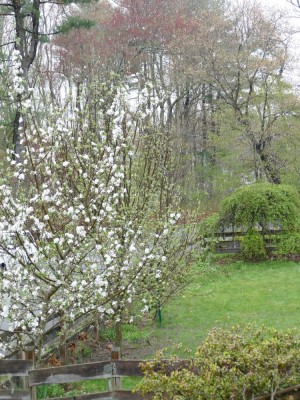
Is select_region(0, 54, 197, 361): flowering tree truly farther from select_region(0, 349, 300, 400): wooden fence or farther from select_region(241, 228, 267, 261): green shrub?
select_region(241, 228, 267, 261): green shrub

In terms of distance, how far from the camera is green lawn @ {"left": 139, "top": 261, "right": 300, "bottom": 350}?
30.0ft

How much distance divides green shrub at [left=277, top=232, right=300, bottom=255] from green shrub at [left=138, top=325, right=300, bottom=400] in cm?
1058

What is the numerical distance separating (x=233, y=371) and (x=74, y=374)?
1.96 metres

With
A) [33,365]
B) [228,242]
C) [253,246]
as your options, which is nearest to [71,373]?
[33,365]

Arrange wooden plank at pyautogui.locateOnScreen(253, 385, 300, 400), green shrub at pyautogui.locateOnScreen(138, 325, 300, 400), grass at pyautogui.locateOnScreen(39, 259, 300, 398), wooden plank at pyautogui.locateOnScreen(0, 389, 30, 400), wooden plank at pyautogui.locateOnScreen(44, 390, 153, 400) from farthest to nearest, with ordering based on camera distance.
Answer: grass at pyautogui.locateOnScreen(39, 259, 300, 398)
wooden plank at pyautogui.locateOnScreen(0, 389, 30, 400)
wooden plank at pyautogui.locateOnScreen(44, 390, 153, 400)
wooden plank at pyautogui.locateOnScreen(253, 385, 300, 400)
green shrub at pyautogui.locateOnScreen(138, 325, 300, 400)

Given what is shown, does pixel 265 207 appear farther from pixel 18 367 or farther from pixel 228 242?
pixel 18 367

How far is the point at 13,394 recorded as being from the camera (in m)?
5.34

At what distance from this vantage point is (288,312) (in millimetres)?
9836

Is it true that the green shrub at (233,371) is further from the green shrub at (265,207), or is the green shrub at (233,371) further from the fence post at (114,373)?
the green shrub at (265,207)

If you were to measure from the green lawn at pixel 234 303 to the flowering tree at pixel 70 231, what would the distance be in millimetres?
2206

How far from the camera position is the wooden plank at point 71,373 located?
5.23m

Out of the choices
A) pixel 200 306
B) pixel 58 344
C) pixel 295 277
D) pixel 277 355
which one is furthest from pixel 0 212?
pixel 295 277

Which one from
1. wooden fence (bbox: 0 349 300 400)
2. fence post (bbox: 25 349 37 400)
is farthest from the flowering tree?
wooden fence (bbox: 0 349 300 400)

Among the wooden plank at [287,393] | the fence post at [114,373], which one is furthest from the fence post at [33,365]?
the wooden plank at [287,393]
